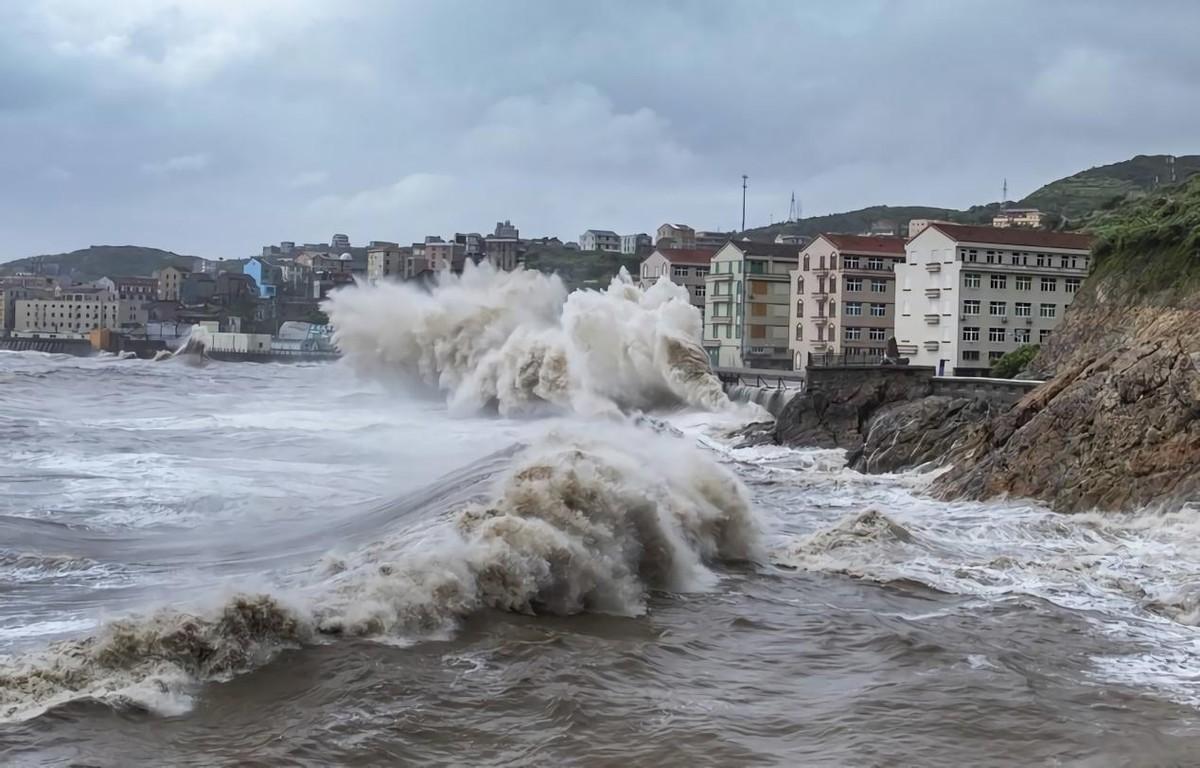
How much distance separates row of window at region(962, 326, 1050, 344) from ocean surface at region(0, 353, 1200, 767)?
31192 mm

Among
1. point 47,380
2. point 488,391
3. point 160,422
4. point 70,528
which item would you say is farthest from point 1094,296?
point 47,380

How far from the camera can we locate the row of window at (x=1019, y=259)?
4728 centimetres

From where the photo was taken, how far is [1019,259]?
158ft

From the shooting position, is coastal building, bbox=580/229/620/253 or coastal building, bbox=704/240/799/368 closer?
coastal building, bbox=704/240/799/368

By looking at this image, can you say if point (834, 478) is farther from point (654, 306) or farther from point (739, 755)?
point (654, 306)

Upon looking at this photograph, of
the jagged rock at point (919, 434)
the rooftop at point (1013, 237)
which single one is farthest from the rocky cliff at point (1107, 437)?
the rooftop at point (1013, 237)

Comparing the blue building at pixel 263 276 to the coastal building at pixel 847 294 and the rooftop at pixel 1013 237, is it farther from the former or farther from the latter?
the rooftop at pixel 1013 237

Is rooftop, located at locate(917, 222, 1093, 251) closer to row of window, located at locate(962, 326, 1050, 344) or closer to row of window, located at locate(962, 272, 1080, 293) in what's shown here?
row of window, located at locate(962, 272, 1080, 293)

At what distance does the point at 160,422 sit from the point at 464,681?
27.4 meters

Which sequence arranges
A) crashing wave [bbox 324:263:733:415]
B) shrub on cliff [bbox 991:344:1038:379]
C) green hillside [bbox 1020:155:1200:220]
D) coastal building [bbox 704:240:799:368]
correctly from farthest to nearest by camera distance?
1. green hillside [bbox 1020:155:1200:220]
2. coastal building [bbox 704:240:799:368]
3. crashing wave [bbox 324:263:733:415]
4. shrub on cliff [bbox 991:344:1038:379]

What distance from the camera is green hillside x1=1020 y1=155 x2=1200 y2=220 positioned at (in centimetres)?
12925

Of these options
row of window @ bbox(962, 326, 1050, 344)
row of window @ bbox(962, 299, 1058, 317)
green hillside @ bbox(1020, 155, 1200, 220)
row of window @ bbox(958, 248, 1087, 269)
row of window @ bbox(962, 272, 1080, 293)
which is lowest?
row of window @ bbox(962, 326, 1050, 344)

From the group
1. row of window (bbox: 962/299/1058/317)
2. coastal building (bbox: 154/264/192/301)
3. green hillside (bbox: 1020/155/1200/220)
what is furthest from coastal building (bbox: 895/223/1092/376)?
coastal building (bbox: 154/264/192/301)

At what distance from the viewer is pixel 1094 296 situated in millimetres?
33562
